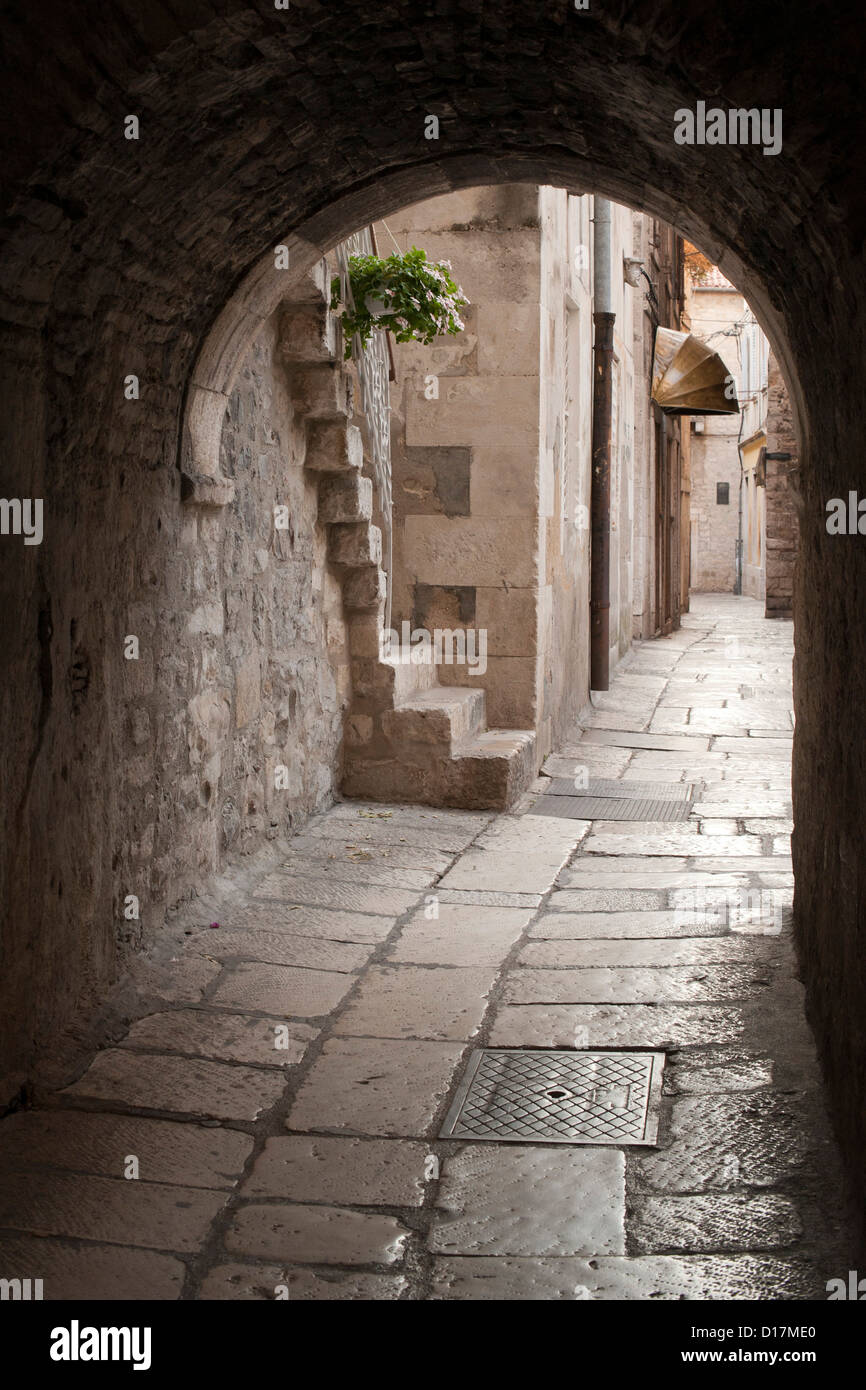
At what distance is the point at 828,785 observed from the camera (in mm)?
3295

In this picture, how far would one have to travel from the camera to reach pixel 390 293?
19.6 ft

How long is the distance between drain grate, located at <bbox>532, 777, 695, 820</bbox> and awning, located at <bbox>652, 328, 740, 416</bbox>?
410 inches

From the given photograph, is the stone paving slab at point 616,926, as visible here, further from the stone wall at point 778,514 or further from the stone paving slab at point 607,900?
the stone wall at point 778,514

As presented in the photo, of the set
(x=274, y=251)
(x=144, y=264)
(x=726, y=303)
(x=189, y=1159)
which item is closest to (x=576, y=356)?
(x=274, y=251)

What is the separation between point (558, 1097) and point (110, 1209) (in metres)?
1.12

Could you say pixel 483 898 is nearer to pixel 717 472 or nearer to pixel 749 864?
pixel 749 864

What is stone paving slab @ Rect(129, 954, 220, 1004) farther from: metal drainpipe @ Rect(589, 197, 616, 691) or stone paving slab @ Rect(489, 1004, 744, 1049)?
metal drainpipe @ Rect(589, 197, 616, 691)

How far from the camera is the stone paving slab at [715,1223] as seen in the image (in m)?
2.57

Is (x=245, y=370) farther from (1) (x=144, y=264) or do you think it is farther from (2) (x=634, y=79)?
(2) (x=634, y=79)

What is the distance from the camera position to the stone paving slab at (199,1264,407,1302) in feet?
7.90

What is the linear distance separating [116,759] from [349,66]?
197 cm

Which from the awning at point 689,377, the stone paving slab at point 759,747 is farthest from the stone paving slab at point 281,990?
the awning at point 689,377
